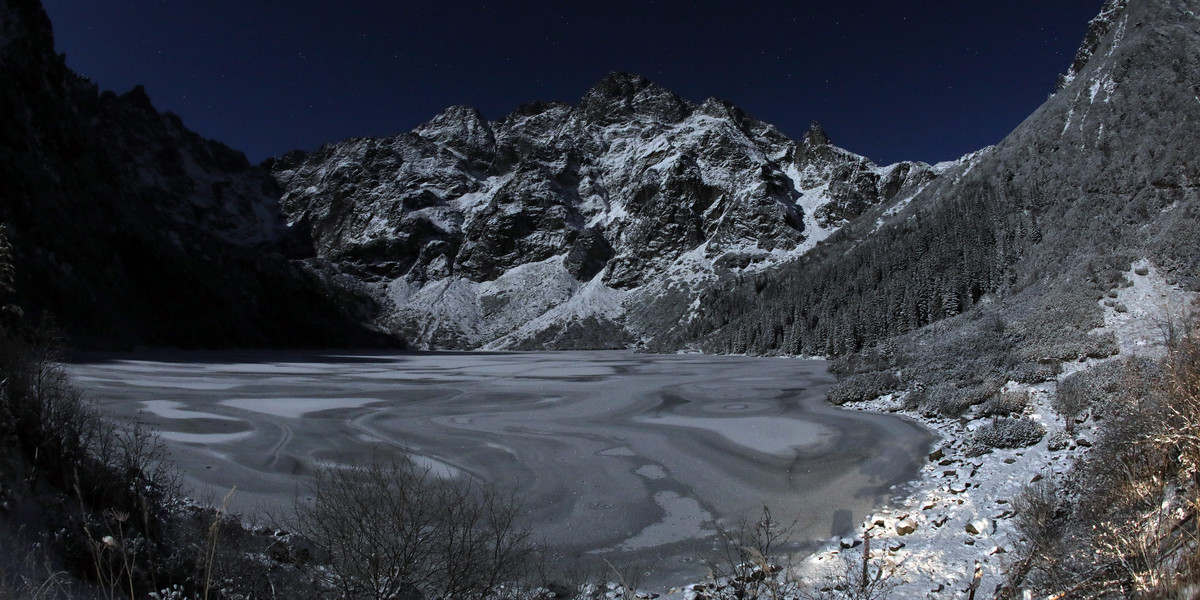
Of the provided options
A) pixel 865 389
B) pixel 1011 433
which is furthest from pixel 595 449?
pixel 865 389

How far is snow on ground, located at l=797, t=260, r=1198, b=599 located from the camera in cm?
791

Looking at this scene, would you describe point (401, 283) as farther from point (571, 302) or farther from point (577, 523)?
point (577, 523)

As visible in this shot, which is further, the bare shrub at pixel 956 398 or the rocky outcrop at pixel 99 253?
the rocky outcrop at pixel 99 253

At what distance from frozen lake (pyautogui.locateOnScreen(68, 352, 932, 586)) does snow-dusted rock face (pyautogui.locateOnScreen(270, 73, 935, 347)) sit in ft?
294

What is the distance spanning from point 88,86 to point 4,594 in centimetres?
18705

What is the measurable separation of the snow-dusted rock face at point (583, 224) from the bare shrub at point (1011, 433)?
99.8m

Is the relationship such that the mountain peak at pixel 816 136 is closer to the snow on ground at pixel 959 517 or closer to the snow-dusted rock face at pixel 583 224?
the snow-dusted rock face at pixel 583 224

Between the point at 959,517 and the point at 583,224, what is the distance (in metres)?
166

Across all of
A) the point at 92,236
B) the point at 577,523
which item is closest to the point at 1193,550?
the point at 577,523

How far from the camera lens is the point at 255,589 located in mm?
6281

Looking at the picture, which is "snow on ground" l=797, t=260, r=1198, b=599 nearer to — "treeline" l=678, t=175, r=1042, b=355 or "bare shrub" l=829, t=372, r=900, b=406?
"bare shrub" l=829, t=372, r=900, b=406

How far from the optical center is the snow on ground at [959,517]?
7.91m

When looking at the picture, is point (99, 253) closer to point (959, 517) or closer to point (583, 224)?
point (959, 517)

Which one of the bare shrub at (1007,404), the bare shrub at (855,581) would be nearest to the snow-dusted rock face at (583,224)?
the bare shrub at (1007,404)
